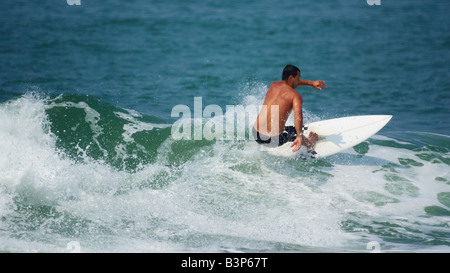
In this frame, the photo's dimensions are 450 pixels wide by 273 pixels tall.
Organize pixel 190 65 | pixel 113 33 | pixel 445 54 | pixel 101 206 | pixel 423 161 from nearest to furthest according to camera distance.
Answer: pixel 101 206 < pixel 423 161 < pixel 190 65 < pixel 445 54 < pixel 113 33

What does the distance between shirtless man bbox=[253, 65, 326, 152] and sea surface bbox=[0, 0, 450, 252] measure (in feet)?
1.38

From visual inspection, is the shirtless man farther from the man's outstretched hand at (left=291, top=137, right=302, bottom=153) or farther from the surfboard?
the surfboard

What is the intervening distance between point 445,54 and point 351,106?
239 inches

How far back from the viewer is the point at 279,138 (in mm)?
7273

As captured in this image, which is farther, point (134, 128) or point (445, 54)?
point (445, 54)

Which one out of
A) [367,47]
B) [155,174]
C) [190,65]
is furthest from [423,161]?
[367,47]

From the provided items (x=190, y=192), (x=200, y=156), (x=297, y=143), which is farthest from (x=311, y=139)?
(x=190, y=192)

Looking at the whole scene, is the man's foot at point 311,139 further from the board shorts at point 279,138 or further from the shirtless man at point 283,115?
the board shorts at point 279,138

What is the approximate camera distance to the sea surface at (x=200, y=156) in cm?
580

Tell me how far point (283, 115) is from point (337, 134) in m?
1.09

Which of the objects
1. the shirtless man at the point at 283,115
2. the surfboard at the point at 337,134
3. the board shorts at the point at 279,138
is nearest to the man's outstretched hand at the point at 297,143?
the shirtless man at the point at 283,115

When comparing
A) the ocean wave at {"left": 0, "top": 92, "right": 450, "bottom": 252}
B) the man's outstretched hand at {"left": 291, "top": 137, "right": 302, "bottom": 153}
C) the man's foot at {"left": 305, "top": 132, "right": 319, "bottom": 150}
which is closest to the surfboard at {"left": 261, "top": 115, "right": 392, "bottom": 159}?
the man's foot at {"left": 305, "top": 132, "right": 319, "bottom": 150}

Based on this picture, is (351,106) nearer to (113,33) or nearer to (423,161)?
(423,161)

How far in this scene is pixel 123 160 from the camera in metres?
8.03
